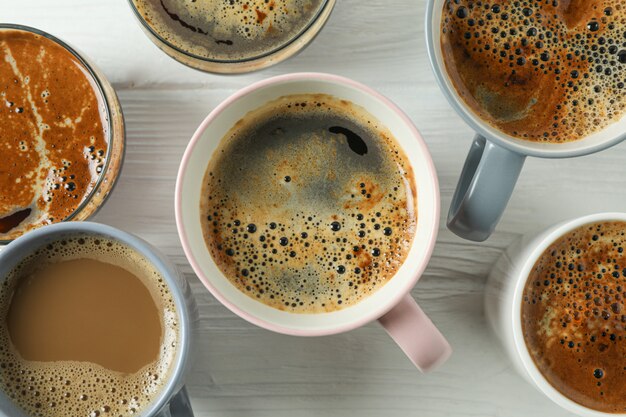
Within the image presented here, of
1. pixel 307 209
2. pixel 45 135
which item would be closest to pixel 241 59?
pixel 307 209

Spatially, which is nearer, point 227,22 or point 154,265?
point 154,265

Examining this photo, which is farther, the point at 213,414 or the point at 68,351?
the point at 213,414

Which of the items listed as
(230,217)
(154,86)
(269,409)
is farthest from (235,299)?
(154,86)

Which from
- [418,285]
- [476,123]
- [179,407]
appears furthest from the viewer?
[418,285]

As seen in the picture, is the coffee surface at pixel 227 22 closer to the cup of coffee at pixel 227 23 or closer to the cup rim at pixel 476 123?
the cup of coffee at pixel 227 23

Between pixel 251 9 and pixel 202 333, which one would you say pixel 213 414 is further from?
pixel 251 9

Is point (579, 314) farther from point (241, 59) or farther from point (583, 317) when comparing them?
point (241, 59)
